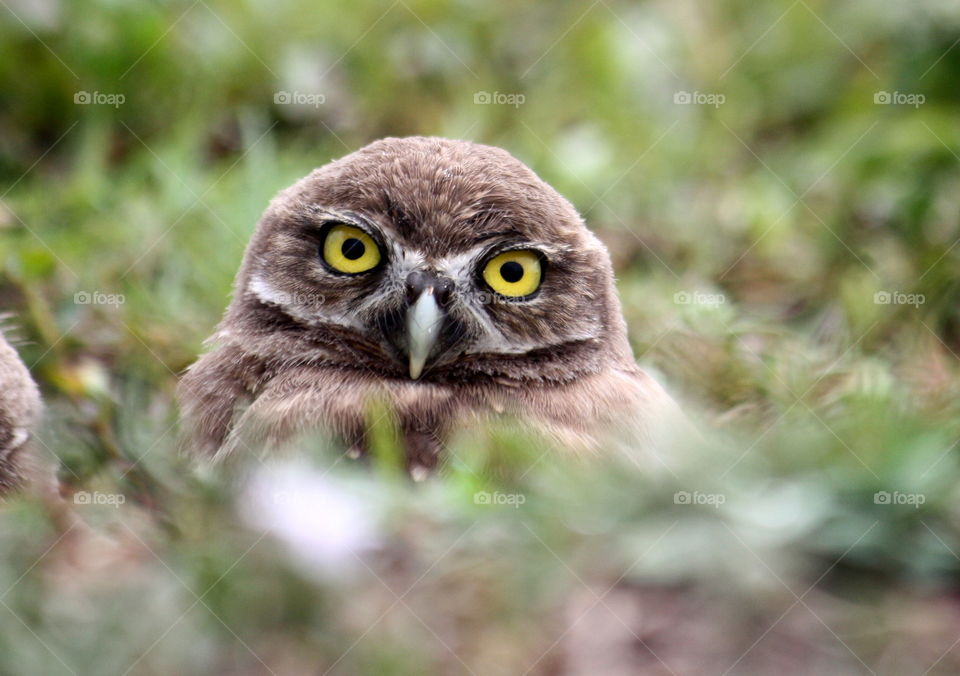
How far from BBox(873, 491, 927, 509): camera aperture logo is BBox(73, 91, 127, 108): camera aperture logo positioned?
5326 mm

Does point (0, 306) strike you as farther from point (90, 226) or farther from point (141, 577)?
point (141, 577)

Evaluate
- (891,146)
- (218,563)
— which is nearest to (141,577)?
(218,563)

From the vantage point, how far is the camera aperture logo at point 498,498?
2764mm

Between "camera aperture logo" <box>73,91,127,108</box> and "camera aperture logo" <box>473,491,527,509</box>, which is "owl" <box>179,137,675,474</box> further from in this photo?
"camera aperture logo" <box>73,91,127,108</box>

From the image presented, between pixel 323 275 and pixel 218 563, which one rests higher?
pixel 323 275

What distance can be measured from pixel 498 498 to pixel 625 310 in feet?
9.80

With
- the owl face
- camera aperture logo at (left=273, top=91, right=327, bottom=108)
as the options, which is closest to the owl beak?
the owl face

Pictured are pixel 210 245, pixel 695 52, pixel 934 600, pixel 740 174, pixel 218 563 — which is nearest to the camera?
pixel 218 563

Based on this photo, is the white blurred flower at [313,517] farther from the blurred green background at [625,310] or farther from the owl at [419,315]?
the owl at [419,315]

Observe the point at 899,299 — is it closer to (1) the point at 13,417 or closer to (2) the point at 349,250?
(2) the point at 349,250

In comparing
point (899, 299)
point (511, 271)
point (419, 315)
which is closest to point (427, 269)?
point (419, 315)

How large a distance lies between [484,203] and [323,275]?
552 mm

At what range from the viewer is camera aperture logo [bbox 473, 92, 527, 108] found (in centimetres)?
753

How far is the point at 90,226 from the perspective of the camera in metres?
5.77
